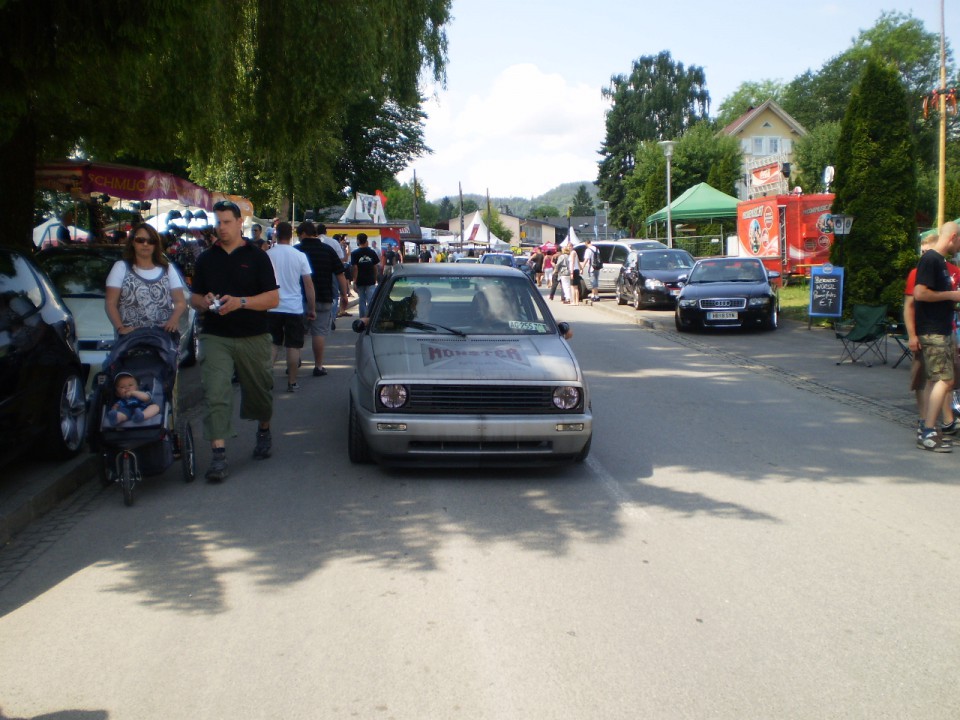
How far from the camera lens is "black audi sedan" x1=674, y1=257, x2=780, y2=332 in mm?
19922

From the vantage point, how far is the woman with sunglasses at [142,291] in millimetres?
7559

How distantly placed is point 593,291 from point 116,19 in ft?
82.0

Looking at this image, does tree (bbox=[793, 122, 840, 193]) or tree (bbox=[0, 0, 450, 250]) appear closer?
tree (bbox=[0, 0, 450, 250])

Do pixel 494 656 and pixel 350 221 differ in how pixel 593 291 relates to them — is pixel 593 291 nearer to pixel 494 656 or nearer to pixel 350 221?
pixel 350 221

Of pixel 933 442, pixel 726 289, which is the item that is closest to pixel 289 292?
pixel 933 442

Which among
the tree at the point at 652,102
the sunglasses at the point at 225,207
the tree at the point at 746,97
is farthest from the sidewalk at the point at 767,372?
the tree at the point at 746,97

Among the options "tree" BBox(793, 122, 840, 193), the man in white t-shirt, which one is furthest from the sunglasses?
"tree" BBox(793, 122, 840, 193)

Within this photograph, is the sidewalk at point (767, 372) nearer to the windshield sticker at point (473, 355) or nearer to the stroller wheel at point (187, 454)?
the stroller wheel at point (187, 454)

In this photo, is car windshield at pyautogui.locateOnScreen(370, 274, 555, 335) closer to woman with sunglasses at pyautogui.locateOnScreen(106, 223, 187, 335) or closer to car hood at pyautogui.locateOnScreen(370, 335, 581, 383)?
car hood at pyautogui.locateOnScreen(370, 335, 581, 383)

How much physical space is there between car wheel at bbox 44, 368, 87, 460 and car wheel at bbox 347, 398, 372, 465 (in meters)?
2.19

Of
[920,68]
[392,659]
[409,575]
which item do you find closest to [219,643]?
[392,659]

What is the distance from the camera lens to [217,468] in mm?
7473

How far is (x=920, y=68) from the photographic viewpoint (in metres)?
83.2

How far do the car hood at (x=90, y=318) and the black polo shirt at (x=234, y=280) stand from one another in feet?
11.9
